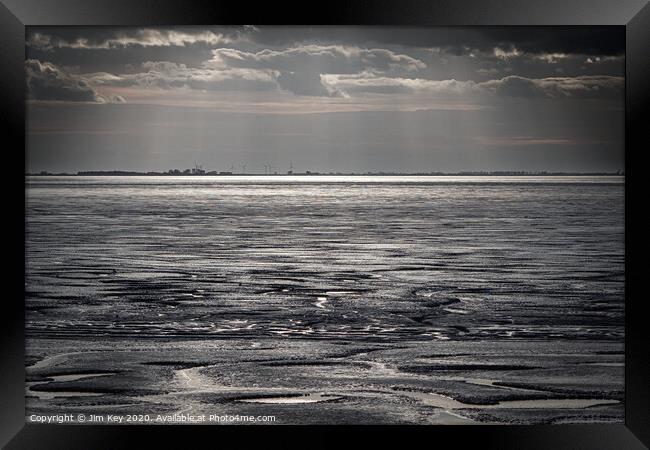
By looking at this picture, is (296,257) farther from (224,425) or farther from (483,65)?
(483,65)

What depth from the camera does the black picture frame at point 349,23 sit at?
5914 millimetres

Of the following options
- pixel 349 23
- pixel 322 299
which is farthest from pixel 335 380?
pixel 322 299

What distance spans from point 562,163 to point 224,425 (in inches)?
1365

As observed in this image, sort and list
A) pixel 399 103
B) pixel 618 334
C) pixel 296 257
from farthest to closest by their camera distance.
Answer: pixel 399 103 < pixel 296 257 < pixel 618 334

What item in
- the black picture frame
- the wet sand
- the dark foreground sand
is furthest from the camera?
the wet sand

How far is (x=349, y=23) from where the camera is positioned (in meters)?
5.90

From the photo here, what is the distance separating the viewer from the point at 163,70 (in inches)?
1887

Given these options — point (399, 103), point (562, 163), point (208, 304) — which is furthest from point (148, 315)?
point (399, 103)

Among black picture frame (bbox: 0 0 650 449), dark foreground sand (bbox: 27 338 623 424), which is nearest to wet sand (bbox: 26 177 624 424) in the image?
dark foreground sand (bbox: 27 338 623 424)

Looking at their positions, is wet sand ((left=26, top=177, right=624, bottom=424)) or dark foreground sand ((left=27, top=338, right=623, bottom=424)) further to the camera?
wet sand ((left=26, top=177, right=624, bottom=424))

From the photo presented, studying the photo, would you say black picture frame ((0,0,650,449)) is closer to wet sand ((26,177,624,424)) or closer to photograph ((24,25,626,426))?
photograph ((24,25,626,426))

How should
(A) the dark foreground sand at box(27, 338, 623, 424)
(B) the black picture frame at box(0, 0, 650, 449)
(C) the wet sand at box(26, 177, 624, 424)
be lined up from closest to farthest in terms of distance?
(B) the black picture frame at box(0, 0, 650, 449) → (A) the dark foreground sand at box(27, 338, 623, 424) → (C) the wet sand at box(26, 177, 624, 424)

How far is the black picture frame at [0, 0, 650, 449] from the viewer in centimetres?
591

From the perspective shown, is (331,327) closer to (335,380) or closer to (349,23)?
(335,380)
